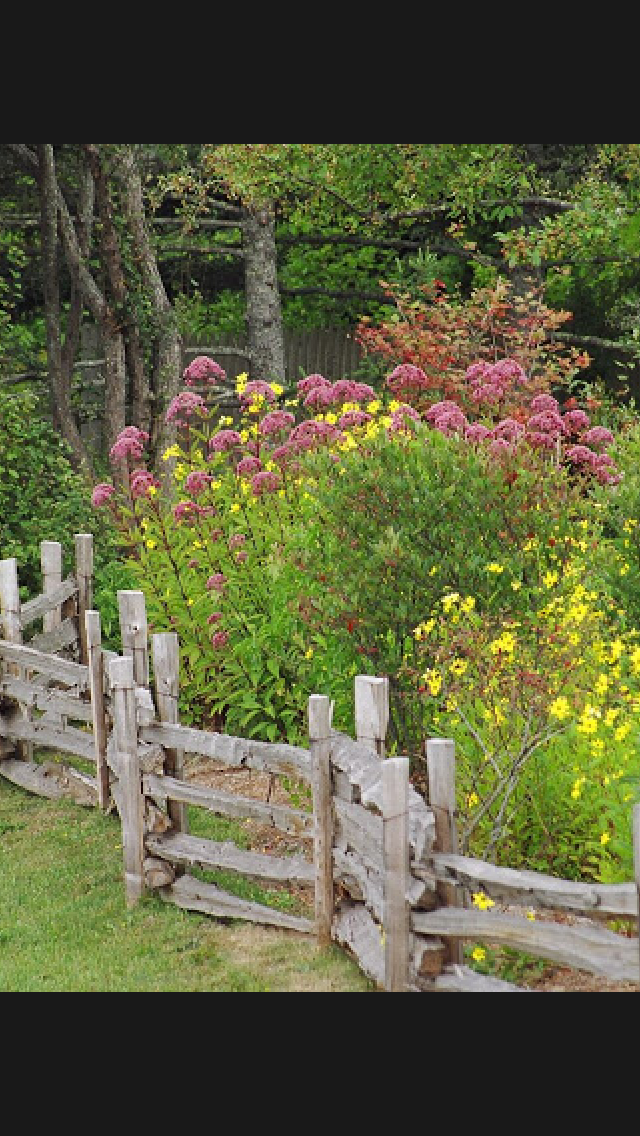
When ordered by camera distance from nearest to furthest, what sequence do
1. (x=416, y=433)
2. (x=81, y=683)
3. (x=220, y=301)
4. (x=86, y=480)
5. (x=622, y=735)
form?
(x=622, y=735) → (x=416, y=433) → (x=81, y=683) → (x=86, y=480) → (x=220, y=301)

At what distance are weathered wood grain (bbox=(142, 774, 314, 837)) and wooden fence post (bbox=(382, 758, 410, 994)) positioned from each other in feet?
3.14

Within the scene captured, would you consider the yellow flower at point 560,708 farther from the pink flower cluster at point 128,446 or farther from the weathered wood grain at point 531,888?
the pink flower cluster at point 128,446

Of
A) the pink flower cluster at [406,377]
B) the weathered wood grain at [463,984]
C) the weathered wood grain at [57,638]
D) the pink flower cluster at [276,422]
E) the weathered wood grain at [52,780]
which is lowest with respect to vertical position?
the weathered wood grain at [52,780]

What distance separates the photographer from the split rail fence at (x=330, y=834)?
530cm

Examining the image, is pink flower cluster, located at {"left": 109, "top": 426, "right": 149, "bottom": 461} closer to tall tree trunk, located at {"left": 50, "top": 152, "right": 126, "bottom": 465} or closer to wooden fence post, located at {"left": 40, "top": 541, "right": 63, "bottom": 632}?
wooden fence post, located at {"left": 40, "top": 541, "right": 63, "bottom": 632}

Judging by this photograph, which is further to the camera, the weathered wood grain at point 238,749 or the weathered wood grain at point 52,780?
the weathered wood grain at point 52,780

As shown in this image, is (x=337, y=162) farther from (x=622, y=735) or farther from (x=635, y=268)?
(x=622, y=735)

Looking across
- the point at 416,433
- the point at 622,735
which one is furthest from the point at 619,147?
the point at 622,735

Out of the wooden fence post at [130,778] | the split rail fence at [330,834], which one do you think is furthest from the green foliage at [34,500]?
the wooden fence post at [130,778]

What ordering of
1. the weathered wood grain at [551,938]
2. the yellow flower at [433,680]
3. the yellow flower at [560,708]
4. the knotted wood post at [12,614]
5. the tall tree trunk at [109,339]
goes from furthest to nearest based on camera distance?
the tall tree trunk at [109,339] < the knotted wood post at [12,614] < the yellow flower at [433,680] < the yellow flower at [560,708] < the weathered wood grain at [551,938]

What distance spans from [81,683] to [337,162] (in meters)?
8.65

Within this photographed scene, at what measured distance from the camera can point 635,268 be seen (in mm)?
16594

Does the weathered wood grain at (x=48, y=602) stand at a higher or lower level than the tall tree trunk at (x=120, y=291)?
lower

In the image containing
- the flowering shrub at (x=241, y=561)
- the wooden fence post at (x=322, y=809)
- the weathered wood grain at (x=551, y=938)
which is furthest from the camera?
the flowering shrub at (x=241, y=561)
